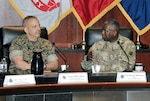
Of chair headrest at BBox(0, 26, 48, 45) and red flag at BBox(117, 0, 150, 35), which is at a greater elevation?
red flag at BBox(117, 0, 150, 35)

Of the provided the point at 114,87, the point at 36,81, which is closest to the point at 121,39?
the point at 114,87

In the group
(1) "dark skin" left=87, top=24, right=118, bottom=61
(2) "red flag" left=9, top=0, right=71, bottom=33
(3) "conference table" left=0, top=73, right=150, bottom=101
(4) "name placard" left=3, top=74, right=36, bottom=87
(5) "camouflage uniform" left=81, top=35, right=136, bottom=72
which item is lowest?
(3) "conference table" left=0, top=73, right=150, bottom=101

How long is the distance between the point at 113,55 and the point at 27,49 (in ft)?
2.65

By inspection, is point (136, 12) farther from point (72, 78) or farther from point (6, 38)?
point (72, 78)

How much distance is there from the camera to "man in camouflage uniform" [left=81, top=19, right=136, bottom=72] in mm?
2936

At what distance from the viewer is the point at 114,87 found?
193 centimetres

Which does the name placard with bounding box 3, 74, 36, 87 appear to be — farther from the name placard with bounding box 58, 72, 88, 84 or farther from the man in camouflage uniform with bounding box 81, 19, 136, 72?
the man in camouflage uniform with bounding box 81, 19, 136, 72

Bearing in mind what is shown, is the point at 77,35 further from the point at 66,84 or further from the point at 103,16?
the point at 66,84

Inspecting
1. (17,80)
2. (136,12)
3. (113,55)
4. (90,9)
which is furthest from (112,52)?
(136,12)

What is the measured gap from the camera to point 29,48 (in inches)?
119

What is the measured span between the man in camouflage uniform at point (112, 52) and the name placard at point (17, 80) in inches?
43.7

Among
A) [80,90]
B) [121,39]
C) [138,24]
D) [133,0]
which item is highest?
[133,0]

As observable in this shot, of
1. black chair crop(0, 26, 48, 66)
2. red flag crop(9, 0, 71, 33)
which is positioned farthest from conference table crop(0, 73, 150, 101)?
red flag crop(9, 0, 71, 33)

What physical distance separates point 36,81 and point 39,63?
33cm
